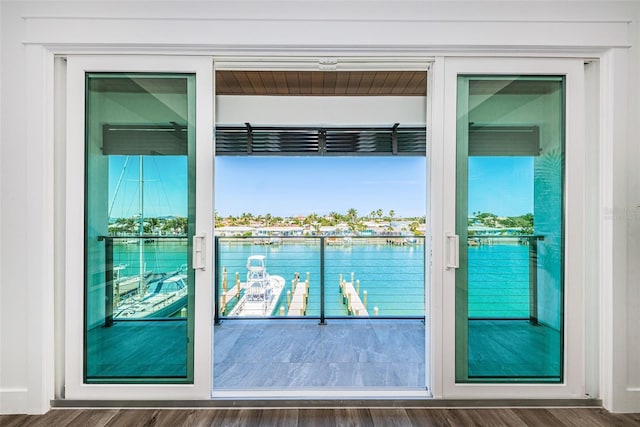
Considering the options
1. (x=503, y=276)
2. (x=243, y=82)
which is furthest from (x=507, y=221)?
(x=243, y=82)

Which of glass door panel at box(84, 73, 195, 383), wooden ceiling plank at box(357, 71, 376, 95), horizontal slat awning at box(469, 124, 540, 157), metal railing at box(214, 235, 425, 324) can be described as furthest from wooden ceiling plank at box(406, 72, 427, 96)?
glass door panel at box(84, 73, 195, 383)

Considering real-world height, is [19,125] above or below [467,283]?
above

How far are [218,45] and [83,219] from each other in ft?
4.43

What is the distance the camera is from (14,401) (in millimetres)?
2160

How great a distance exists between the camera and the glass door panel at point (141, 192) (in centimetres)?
225

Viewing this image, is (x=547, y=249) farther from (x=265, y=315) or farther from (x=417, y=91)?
(x=265, y=315)

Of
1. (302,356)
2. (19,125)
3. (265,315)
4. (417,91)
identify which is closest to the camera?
(19,125)

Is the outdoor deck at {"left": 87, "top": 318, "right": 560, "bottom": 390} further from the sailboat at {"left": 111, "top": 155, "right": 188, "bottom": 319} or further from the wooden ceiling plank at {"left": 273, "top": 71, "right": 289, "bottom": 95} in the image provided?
the wooden ceiling plank at {"left": 273, "top": 71, "right": 289, "bottom": 95}

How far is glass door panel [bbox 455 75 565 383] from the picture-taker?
2.26 meters

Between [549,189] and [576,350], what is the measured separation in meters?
1.01

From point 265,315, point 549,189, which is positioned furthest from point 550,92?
point 265,315

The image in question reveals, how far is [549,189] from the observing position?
227 centimetres

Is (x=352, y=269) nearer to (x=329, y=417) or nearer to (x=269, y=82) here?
(x=269, y=82)

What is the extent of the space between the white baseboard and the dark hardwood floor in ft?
0.14
